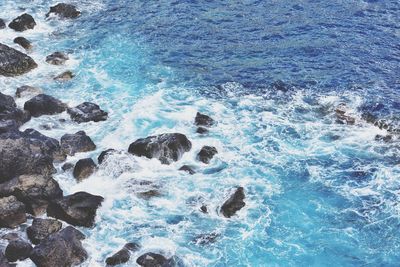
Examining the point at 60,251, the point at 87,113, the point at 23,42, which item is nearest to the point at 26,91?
the point at 87,113

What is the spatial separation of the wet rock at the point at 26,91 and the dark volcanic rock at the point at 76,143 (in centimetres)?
486

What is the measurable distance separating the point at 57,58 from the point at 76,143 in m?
9.38

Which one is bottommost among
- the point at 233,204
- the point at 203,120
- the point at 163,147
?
the point at 233,204

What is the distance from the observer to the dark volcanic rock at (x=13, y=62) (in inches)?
1151

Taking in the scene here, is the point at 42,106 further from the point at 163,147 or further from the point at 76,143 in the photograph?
the point at 163,147

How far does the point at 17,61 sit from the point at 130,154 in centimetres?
1100

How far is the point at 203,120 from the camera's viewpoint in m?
25.5

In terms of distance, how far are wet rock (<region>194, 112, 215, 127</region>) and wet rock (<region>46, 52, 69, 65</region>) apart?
10127 millimetres

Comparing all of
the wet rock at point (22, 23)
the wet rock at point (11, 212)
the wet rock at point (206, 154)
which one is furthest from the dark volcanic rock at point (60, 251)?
the wet rock at point (22, 23)

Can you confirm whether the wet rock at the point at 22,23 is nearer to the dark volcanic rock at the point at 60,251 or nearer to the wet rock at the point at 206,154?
the wet rock at the point at 206,154

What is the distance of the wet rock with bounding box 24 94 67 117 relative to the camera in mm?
25906

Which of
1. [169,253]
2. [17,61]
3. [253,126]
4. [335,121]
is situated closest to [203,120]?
[253,126]

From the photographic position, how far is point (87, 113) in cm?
2603

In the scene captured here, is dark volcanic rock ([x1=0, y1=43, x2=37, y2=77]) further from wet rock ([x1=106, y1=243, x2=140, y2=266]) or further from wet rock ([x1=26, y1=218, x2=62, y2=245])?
wet rock ([x1=106, y1=243, x2=140, y2=266])
